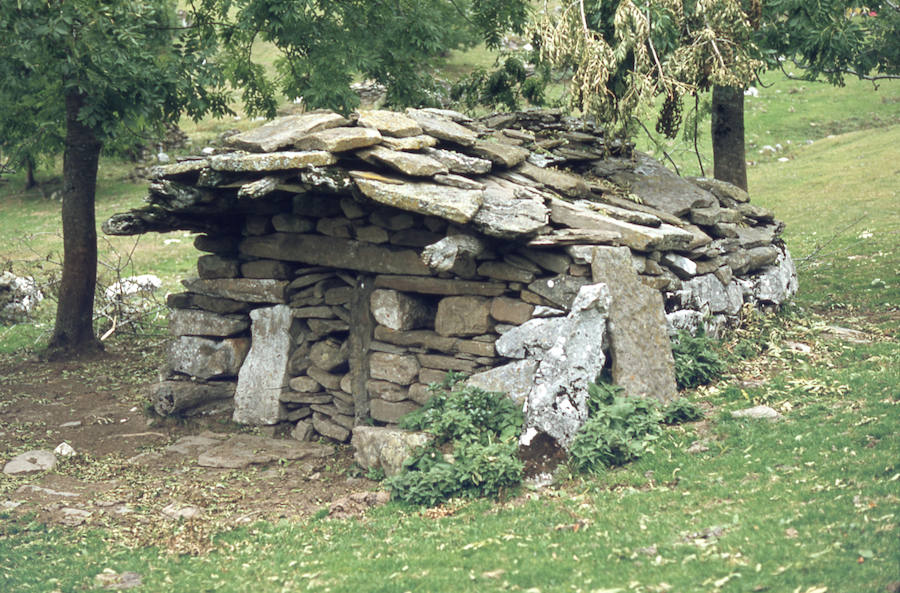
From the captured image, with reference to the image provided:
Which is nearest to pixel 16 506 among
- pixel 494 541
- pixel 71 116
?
pixel 494 541

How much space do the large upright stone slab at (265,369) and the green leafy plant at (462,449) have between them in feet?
7.08

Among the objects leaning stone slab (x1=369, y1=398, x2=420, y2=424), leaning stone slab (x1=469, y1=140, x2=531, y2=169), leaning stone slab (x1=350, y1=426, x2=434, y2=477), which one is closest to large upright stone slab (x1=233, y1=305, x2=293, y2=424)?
leaning stone slab (x1=369, y1=398, x2=420, y2=424)

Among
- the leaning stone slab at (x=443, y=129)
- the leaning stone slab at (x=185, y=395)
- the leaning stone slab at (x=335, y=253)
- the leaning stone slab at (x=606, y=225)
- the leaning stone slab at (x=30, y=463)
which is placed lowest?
the leaning stone slab at (x=30, y=463)

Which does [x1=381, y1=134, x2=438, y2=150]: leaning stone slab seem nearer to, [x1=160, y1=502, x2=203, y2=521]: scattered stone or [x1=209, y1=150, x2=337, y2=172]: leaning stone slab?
[x1=209, y1=150, x2=337, y2=172]: leaning stone slab

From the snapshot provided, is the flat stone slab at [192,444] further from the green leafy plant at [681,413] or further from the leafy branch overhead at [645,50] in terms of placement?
the leafy branch overhead at [645,50]

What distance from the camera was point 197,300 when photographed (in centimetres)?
1078

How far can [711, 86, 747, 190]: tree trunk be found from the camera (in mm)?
13531

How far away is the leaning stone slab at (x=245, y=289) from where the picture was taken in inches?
397

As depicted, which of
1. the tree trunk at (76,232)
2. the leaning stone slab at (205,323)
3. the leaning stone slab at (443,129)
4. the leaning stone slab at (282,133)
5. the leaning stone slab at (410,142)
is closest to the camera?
the leaning stone slab at (282,133)

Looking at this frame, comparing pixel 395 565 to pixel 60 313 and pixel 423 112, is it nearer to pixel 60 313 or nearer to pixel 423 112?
pixel 423 112

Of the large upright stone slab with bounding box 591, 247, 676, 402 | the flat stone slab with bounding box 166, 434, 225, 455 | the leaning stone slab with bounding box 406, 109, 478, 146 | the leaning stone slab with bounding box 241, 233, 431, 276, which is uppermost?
the leaning stone slab with bounding box 406, 109, 478, 146

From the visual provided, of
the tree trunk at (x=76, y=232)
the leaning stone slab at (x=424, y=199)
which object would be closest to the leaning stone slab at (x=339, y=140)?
the leaning stone slab at (x=424, y=199)

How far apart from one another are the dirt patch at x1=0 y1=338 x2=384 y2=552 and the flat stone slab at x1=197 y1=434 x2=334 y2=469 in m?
0.11

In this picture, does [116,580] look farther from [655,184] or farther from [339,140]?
[655,184]
